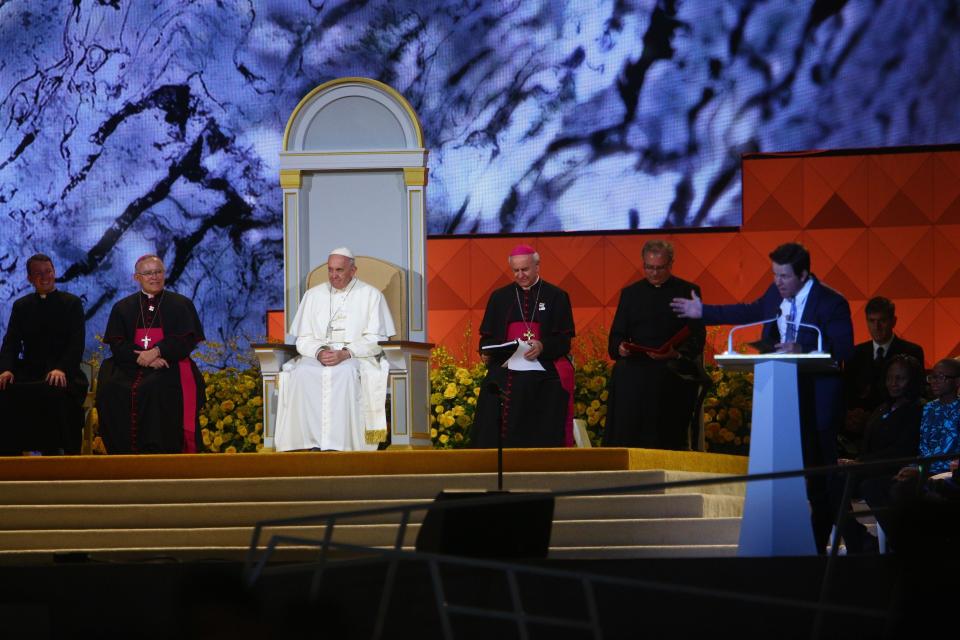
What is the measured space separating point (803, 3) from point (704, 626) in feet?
27.6

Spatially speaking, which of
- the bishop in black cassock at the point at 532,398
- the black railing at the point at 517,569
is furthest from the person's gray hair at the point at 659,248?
the black railing at the point at 517,569

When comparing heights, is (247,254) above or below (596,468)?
above

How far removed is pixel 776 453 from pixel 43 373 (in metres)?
4.94

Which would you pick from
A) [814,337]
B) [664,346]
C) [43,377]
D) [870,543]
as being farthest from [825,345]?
[43,377]

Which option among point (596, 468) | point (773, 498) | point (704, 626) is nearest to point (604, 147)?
point (596, 468)

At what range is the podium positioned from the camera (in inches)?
223

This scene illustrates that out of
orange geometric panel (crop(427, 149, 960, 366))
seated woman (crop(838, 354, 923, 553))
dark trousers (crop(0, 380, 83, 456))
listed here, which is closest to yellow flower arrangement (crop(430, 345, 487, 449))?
orange geometric panel (crop(427, 149, 960, 366))

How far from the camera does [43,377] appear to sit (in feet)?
29.3

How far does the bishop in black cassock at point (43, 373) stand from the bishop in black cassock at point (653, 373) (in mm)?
3116

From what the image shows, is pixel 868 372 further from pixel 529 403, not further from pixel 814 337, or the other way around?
pixel 814 337

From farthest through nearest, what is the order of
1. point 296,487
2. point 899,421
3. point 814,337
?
1. point 296,487
2. point 899,421
3. point 814,337

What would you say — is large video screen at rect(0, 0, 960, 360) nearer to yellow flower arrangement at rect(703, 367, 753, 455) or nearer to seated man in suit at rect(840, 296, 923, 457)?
yellow flower arrangement at rect(703, 367, 753, 455)

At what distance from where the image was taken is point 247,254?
12.4 m

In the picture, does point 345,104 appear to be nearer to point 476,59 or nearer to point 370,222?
point 370,222
